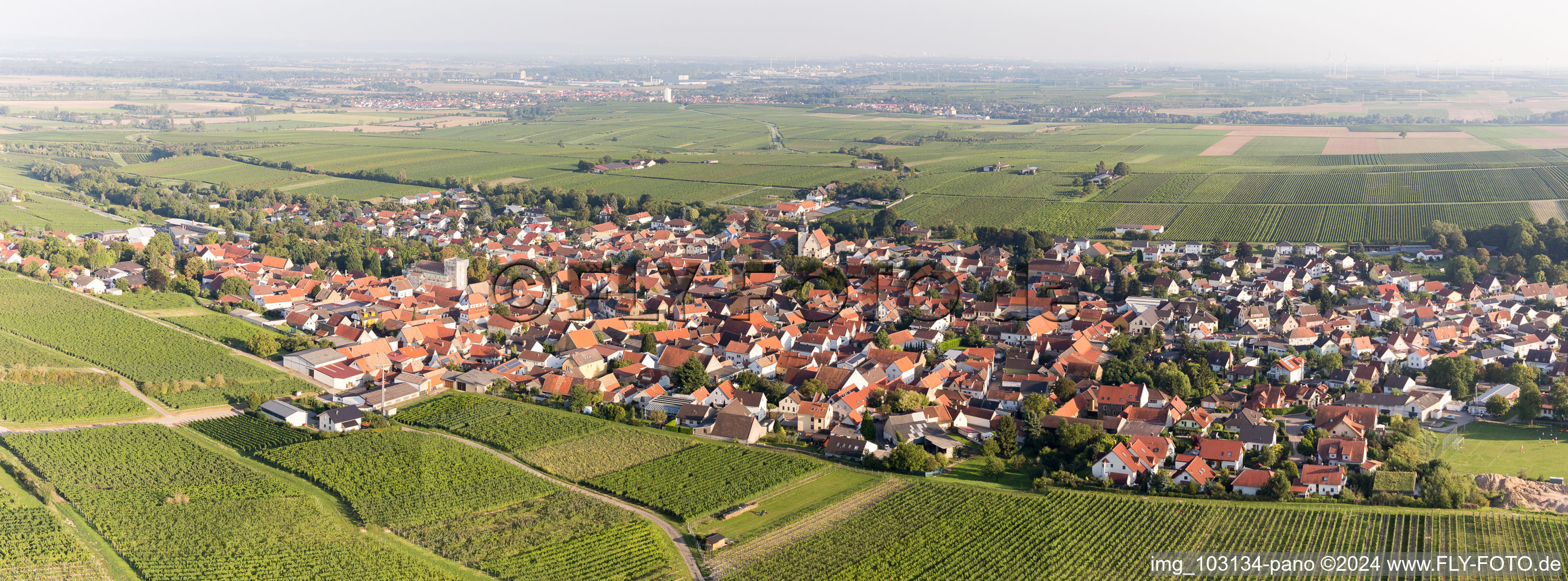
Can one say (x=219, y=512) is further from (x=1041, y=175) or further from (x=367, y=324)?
(x=1041, y=175)

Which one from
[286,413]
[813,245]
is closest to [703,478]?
[286,413]

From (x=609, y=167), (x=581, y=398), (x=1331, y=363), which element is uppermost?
(x=609, y=167)

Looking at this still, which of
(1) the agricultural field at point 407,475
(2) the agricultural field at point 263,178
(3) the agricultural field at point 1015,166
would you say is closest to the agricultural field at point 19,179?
(2) the agricultural field at point 263,178

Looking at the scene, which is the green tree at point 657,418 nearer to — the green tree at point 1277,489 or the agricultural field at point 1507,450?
the green tree at point 1277,489

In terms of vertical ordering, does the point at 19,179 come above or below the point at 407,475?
above

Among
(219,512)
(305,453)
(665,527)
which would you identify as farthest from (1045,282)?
(219,512)

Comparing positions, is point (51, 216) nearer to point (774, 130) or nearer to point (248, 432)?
point (248, 432)
